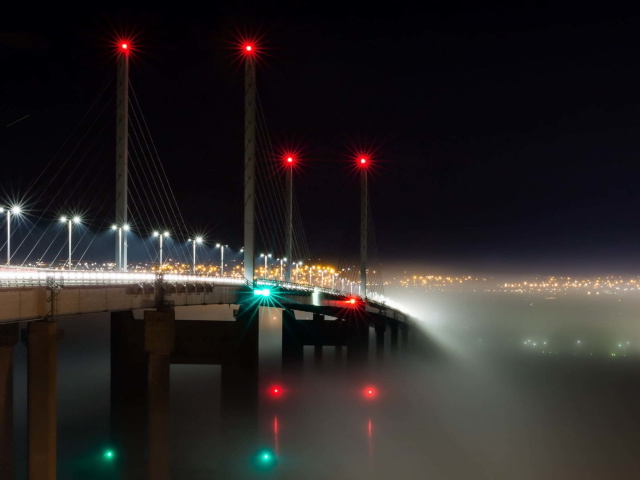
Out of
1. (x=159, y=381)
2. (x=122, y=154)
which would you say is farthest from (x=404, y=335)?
(x=159, y=381)

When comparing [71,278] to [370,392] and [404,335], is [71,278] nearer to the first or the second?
[370,392]

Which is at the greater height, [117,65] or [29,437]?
[117,65]

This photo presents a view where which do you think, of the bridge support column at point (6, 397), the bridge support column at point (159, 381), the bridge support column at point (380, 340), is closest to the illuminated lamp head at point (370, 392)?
the bridge support column at point (159, 381)

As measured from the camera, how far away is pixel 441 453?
1348 inches

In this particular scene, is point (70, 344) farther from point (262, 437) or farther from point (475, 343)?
point (262, 437)

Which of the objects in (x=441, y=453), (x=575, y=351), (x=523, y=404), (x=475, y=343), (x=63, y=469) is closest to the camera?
(x=63, y=469)

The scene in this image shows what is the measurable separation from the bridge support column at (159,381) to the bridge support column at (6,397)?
687 centimetres

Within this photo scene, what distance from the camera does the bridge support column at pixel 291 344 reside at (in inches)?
2687

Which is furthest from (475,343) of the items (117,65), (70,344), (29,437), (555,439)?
(29,437)

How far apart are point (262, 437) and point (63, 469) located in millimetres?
10777

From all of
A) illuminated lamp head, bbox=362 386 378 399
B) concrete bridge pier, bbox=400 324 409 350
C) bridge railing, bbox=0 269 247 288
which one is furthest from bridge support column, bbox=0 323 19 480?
concrete bridge pier, bbox=400 324 409 350

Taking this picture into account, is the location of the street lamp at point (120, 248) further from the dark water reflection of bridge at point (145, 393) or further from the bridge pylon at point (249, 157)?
the bridge pylon at point (249, 157)

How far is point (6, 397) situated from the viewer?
24.6 meters

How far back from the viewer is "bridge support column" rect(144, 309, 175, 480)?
105 ft
